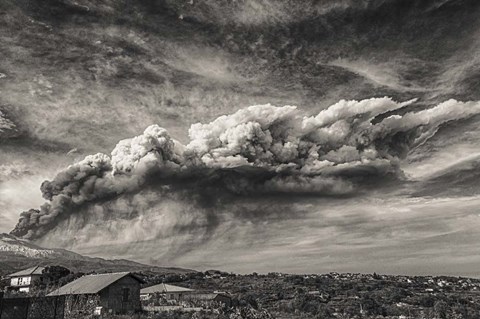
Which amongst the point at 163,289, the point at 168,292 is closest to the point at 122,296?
the point at 168,292

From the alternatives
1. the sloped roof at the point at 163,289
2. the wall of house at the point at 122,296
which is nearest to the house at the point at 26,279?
the sloped roof at the point at 163,289

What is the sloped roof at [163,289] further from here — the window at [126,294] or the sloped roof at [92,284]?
the window at [126,294]

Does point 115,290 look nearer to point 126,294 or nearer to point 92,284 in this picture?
point 126,294

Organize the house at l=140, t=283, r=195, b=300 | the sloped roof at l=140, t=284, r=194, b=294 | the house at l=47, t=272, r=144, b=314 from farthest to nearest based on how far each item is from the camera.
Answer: the sloped roof at l=140, t=284, r=194, b=294
the house at l=140, t=283, r=195, b=300
the house at l=47, t=272, r=144, b=314

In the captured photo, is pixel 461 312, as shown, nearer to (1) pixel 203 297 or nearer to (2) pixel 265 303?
(2) pixel 265 303

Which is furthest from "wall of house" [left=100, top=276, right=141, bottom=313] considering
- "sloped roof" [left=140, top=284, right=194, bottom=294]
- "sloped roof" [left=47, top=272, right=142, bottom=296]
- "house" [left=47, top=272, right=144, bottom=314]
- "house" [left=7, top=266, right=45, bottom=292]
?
"house" [left=7, top=266, right=45, bottom=292]

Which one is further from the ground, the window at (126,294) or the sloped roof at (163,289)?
the sloped roof at (163,289)

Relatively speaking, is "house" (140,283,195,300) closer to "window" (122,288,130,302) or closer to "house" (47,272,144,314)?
"house" (47,272,144,314)

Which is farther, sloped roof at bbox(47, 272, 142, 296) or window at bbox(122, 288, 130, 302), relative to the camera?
window at bbox(122, 288, 130, 302)

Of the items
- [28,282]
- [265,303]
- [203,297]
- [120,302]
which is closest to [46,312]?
[120,302]
